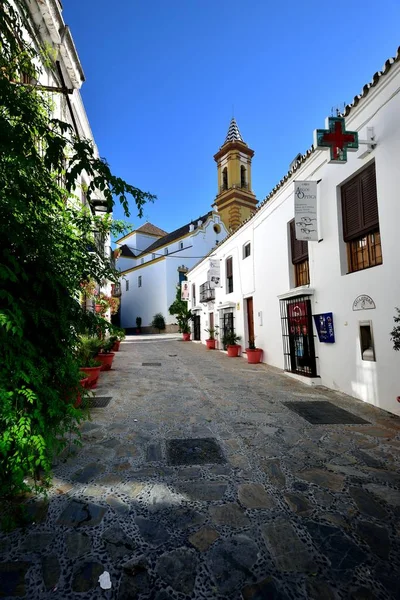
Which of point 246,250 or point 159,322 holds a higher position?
point 246,250

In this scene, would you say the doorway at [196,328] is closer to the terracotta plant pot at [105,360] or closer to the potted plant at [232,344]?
the potted plant at [232,344]

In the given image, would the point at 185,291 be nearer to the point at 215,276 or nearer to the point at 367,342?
the point at 215,276

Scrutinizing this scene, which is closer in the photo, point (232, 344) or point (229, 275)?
point (232, 344)

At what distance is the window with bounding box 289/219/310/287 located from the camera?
7.49 meters

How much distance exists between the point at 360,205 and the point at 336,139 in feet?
4.15

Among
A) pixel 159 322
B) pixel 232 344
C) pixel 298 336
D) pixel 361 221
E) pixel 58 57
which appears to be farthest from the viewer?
pixel 159 322

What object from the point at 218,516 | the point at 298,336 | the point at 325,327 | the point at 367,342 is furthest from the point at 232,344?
the point at 218,516

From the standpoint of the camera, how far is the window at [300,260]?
749 centimetres

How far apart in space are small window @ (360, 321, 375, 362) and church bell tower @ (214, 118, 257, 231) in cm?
2008

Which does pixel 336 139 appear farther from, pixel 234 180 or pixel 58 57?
pixel 234 180

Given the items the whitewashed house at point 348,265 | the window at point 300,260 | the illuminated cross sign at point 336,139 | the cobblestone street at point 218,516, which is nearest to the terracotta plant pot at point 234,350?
the whitewashed house at point 348,265

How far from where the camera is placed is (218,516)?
2.21 meters

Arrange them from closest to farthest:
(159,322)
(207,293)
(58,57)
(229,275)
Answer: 1. (58,57)
2. (229,275)
3. (207,293)
4. (159,322)

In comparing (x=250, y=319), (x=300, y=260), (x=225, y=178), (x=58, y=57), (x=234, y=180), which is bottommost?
(x=250, y=319)
